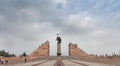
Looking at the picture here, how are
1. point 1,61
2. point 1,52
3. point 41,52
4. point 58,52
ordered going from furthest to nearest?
point 1,52
point 41,52
point 58,52
point 1,61

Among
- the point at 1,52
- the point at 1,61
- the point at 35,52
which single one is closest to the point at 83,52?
the point at 35,52

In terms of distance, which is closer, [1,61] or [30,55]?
[1,61]

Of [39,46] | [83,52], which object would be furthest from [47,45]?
[83,52]

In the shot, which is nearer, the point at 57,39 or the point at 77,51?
the point at 57,39

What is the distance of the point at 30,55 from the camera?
241ft

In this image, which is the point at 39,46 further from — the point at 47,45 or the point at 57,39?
the point at 57,39

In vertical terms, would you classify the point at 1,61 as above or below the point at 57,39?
below

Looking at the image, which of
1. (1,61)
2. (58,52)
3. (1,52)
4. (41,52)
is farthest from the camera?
(1,52)

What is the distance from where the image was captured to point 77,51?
73875 mm

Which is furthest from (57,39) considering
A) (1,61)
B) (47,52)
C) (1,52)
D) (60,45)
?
(1,52)

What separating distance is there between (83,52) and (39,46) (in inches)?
606

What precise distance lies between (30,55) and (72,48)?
1444cm

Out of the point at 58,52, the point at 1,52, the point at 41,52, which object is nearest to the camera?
the point at 58,52

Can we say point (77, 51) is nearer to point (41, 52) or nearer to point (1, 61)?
point (41, 52)
